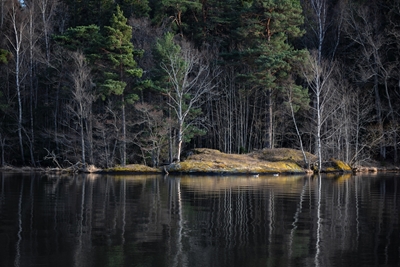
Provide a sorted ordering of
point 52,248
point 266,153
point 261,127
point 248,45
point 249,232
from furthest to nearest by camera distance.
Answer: point 261,127, point 248,45, point 266,153, point 249,232, point 52,248

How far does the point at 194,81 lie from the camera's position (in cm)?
4353

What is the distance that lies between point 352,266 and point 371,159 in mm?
34216

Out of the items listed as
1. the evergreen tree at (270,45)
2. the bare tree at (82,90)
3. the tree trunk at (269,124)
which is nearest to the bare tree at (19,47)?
the bare tree at (82,90)

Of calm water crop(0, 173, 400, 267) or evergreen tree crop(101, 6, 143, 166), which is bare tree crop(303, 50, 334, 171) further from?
calm water crop(0, 173, 400, 267)

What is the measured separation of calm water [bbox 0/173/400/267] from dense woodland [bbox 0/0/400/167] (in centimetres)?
1747

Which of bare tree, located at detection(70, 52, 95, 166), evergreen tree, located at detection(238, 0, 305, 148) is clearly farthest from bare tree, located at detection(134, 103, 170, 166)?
evergreen tree, located at detection(238, 0, 305, 148)

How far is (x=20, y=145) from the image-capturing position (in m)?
44.2

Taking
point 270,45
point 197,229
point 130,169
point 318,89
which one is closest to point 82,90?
point 130,169

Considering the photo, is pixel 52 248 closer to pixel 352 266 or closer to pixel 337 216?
pixel 352 266

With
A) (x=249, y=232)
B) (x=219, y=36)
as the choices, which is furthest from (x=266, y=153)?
(x=249, y=232)

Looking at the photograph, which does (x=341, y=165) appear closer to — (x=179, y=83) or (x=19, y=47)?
(x=179, y=83)

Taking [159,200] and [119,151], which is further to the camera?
[119,151]

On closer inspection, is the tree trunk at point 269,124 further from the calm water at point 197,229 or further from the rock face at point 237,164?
the calm water at point 197,229

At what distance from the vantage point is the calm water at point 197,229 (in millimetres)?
9742
